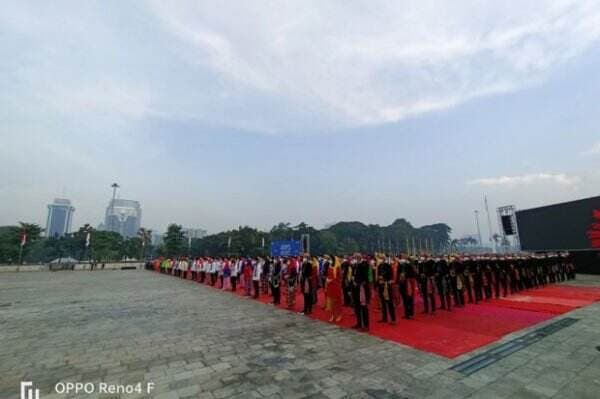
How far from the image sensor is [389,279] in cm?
724

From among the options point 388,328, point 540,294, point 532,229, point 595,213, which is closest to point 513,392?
point 388,328

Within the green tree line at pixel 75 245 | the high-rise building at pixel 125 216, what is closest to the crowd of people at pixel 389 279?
the green tree line at pixel 75 245

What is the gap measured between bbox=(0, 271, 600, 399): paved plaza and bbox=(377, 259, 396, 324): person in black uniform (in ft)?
4.24

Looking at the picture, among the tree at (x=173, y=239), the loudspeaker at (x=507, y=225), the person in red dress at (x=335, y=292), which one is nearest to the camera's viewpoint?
the person in red dress at (x=335, y=292)

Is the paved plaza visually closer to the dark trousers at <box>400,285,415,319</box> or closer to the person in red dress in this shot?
the person in red dress

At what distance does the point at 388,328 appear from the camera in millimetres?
6648

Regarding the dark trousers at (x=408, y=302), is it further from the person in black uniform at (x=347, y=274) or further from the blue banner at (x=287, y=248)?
the blue banner at (x=287, y=248)

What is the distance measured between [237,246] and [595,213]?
2170 inches

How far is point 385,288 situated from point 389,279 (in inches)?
10.4

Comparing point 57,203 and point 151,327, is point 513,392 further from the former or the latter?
point 57,203

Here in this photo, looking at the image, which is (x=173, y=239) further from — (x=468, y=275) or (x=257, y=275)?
(x=468, y=275)

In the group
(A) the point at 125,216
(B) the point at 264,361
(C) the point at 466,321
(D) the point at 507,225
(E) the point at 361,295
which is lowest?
(C) the point at 466,321

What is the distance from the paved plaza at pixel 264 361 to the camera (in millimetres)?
3596

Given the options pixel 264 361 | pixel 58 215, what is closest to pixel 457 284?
pixel 264 361
